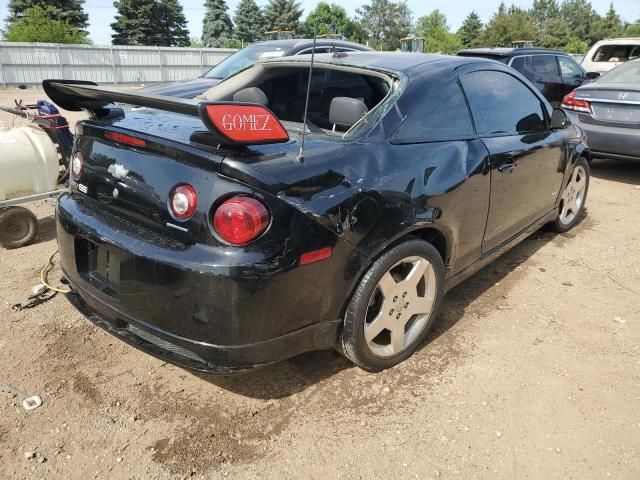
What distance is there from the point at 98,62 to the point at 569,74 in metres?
23.1

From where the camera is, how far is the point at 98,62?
2550cm

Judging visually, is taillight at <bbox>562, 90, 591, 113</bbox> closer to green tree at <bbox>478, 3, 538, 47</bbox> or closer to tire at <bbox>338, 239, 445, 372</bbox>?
tire at <bbox>338, 239, 445, 372</bbox>

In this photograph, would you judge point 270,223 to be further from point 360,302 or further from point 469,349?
point 469,349

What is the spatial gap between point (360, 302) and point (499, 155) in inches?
58.8

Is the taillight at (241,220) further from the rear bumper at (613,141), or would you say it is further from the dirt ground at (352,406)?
the rear bumper at (613,141)

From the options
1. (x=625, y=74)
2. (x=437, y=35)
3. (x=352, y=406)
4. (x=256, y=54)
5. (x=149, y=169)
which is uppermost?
(x=437, y=35)

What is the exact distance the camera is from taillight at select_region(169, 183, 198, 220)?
6.78ft

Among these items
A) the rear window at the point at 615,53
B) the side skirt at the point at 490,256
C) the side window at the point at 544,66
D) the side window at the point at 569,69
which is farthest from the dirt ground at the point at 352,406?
the rear window at the point at 615,53

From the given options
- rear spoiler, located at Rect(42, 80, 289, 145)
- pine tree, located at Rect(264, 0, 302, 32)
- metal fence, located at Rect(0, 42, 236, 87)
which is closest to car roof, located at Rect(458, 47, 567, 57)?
rear spoiler, located at Rect(42, 80, 289, 145)

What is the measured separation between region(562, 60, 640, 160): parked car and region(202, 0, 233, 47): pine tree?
53380 mm

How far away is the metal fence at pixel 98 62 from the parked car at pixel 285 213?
957 inches

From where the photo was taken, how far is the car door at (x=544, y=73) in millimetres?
8734

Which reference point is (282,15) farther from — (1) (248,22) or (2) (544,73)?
(2) (544,73)

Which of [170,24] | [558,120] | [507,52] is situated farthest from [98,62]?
[170,24]
